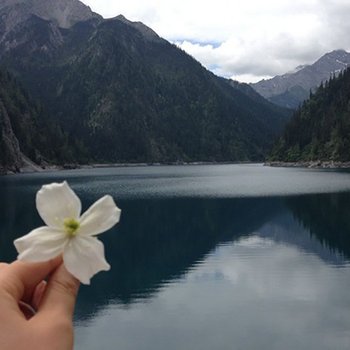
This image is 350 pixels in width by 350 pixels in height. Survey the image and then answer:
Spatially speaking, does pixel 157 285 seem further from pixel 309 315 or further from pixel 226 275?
pixel 309 315

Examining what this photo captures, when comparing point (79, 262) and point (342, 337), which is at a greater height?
point (79, 262)

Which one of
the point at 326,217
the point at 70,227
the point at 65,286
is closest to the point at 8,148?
the point at 326,217

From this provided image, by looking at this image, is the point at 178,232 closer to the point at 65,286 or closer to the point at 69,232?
the point at 65,286

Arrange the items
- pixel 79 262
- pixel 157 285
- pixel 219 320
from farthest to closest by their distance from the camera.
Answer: pixel 157 285 → pixel 219 320 → pixel 79 262

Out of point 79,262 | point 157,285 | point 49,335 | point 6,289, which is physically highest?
point 79,262

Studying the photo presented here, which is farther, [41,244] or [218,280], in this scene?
[218,280]

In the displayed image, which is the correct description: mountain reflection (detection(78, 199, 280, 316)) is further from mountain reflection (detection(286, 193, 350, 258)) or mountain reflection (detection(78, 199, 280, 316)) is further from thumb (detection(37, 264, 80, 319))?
thumb (detection(37, 264, 80, 319))

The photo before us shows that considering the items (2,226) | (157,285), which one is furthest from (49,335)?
(2,226)
